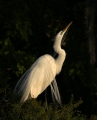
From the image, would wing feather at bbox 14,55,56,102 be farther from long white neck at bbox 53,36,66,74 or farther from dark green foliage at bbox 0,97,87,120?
dark green foliage at bbox 0,97,87,120

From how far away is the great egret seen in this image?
5.59m

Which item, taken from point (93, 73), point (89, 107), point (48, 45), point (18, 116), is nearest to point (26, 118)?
point (18, 116)

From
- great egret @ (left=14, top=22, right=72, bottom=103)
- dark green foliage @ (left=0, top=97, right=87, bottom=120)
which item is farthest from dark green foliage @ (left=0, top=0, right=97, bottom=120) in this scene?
dark green foliage @ (left=0, top=97, right=87, bottom=120)

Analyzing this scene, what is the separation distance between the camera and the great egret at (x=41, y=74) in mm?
5594

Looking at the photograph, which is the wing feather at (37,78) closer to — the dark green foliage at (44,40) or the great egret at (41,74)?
the great egret at (41,74)

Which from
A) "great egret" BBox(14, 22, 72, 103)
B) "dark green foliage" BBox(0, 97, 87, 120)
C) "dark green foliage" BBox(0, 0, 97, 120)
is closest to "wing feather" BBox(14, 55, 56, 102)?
"great egret" BBox(14, 22, 72, 103)

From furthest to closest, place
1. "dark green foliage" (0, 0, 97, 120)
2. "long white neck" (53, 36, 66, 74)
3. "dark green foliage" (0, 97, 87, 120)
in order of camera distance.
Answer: "dark green foliage" (0, 0, 97, 120) < "long white neck" (53, 36, 66, 74) < "dark green foliage" (0, 97, 87, 120)

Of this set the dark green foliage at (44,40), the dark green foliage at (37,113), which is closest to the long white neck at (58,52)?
the dark green foliage at (44,40)

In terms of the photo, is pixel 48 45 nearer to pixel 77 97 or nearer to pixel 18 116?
pixel 77 97

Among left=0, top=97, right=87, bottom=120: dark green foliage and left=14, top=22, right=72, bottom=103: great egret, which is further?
left=14, top=22, right=72, bottom=103: great egret

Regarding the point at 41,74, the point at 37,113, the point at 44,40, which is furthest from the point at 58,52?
the point at 44,40

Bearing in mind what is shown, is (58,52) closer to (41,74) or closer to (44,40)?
(41,74)

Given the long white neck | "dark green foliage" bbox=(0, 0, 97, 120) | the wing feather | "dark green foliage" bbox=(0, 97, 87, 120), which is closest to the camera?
"dark green foliage" bbox=(0, 97, 87, 120)

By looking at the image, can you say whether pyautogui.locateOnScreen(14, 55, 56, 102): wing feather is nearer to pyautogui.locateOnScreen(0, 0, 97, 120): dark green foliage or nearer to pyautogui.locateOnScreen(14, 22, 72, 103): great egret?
pyautogui.locateOnScreen(14, 22, 72, 103): great egret
